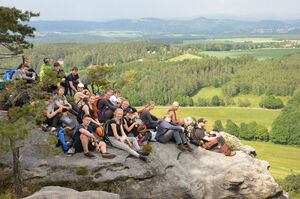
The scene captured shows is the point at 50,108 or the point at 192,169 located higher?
the point at 50,108

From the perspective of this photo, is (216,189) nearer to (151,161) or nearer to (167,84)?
(151,161)

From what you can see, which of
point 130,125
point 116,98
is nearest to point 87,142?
point 130,125

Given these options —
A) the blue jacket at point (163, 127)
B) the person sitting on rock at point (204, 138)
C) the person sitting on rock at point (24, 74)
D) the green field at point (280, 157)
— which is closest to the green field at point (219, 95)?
the green field at point (280, 157)

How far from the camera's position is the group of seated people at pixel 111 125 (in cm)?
1080

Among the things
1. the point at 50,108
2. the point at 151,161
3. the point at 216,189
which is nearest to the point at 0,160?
the point at 50,108

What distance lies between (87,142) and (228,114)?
127m

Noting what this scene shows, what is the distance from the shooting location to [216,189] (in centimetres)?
1182

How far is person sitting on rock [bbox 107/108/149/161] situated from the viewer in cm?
1106

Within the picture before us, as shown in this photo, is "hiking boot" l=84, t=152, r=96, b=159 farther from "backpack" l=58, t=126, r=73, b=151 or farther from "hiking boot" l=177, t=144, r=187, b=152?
"hiking boot" l=177, t=144, r=187, b=152

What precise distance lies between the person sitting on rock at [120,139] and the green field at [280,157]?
62123mm

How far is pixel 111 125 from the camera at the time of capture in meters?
11.1

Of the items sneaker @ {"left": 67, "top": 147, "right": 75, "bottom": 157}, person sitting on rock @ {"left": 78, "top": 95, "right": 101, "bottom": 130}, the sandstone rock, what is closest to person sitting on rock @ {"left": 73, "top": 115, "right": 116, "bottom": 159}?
sneaker @ {"left": 67, "top": 147, "right": 75, "bottom": 157}

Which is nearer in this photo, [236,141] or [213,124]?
[236,141]

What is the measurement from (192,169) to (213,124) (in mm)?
105492
